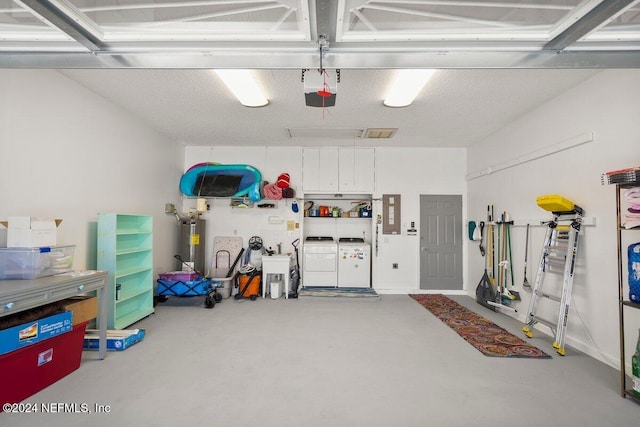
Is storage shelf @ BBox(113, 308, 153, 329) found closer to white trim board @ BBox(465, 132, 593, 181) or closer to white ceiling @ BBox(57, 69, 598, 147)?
white ceiling @ BBox(57, 69, 598, 147)

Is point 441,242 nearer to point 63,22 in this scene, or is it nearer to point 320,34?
point 320,34

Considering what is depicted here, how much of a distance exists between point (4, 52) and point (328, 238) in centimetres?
526

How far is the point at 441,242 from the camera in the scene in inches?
244

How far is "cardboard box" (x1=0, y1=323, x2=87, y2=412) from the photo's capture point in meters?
2.19

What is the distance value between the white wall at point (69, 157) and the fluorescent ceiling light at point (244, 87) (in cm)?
187

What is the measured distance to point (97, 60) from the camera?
79.6 inches

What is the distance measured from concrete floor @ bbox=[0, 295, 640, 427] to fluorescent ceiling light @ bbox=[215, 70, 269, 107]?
3.06 metres

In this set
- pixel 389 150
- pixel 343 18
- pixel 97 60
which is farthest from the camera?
pixel 389 150

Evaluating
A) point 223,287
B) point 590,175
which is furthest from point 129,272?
point 590,175

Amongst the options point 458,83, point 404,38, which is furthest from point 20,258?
point 458,83

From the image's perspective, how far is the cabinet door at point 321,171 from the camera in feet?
20.9

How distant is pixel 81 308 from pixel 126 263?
4.81 ft

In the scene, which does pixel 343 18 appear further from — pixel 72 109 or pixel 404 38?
pixel 72 109

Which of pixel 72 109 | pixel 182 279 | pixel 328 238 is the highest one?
pixel 72 109
